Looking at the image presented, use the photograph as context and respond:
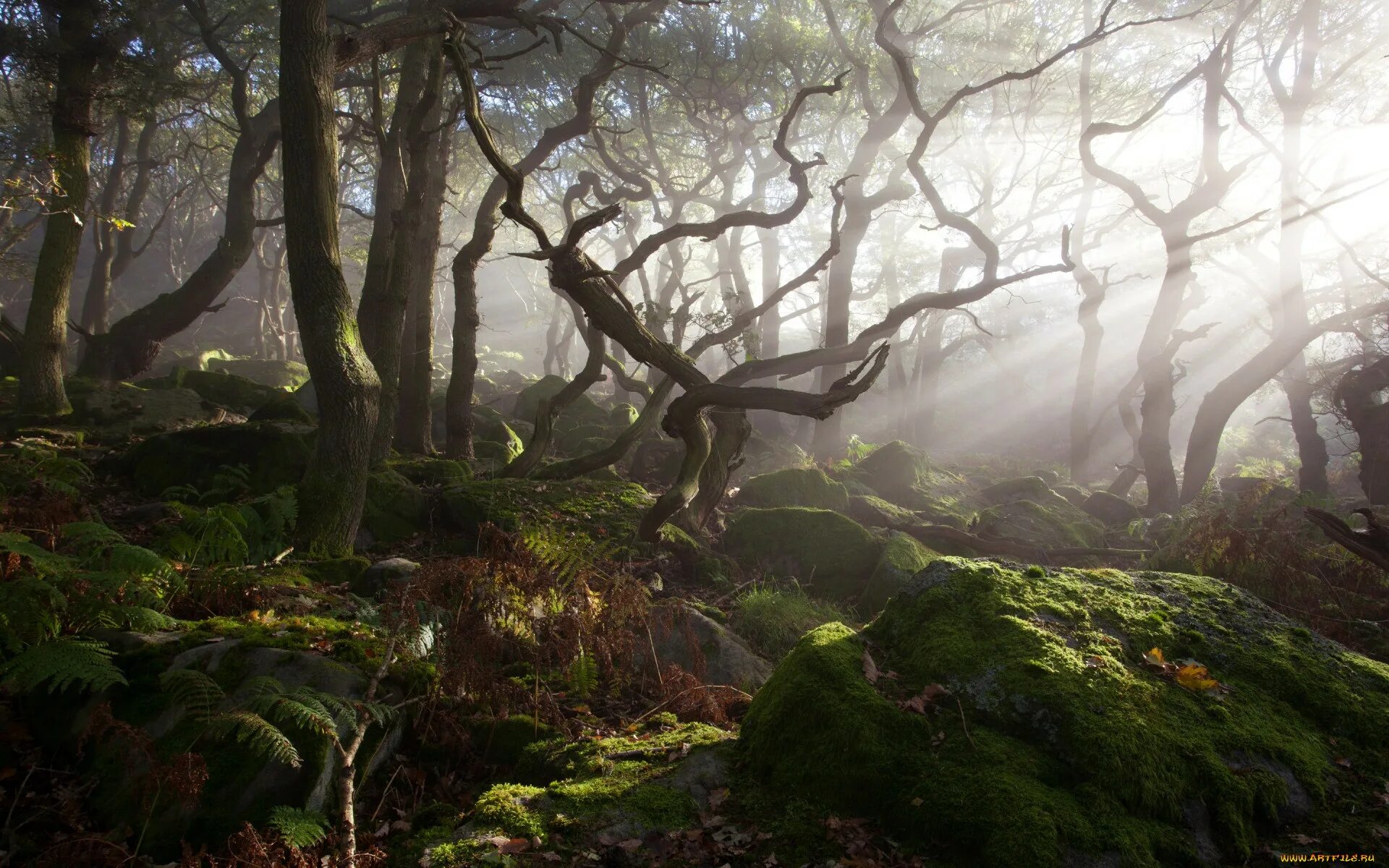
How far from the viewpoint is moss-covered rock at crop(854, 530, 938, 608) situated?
7195mm

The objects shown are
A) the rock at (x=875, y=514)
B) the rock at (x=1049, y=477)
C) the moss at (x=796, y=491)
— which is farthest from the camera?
the rock at (x=1049, y=477)

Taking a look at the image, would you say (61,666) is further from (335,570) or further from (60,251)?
(60,251)

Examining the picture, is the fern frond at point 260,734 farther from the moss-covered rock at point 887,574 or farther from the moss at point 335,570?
the moss-covered rock at point 887,574

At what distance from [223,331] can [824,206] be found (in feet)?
105

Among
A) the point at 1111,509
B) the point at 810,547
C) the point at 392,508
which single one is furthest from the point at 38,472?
the point at 1111,509

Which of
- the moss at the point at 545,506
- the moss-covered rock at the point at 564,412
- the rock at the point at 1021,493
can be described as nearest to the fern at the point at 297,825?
the moss at the point at 545,506

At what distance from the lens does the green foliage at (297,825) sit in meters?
2.43

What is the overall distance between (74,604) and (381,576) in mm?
1993

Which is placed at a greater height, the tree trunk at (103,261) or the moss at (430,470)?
the tree trunk at (103,261)

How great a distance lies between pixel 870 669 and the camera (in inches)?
122

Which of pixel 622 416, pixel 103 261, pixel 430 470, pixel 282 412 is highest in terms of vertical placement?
pixel 103 261

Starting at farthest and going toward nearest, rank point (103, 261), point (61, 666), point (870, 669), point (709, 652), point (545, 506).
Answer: point (103, 261), point (545, 506), point (709, 652), point (870, 669), point (61, 666)

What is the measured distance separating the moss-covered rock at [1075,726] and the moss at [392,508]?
5236 millimetres

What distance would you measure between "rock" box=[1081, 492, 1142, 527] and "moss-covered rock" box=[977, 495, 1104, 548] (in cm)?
188
